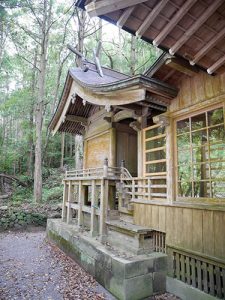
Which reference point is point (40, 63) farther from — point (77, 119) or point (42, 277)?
point (42, 277)

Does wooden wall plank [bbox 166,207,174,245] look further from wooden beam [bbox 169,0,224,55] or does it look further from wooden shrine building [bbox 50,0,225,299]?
wooden beam [bbox 169,0,224,55]

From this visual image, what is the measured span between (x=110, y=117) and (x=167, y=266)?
186 inches

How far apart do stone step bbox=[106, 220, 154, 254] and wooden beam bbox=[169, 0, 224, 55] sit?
375 centimetres

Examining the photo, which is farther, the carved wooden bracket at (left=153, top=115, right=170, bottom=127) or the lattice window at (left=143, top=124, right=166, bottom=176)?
the lattice window at (left=143, top=124, right=166, bottom=176)

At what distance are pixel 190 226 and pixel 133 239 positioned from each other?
144 centimetres

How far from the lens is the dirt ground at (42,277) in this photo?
5000mm

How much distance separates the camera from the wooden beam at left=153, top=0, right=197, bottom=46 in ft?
8.99

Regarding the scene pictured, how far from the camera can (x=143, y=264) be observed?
4.93 metres

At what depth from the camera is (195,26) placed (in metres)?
2.99

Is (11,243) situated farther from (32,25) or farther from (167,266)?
(32,25)

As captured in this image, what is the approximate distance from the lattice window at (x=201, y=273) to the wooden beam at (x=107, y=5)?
14.0 feet

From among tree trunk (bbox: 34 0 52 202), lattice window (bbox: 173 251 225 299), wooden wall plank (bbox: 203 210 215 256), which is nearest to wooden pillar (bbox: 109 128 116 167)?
lattice window (bbox: 173 251 225 299)

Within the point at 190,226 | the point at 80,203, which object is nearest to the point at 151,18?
the point at 190,226

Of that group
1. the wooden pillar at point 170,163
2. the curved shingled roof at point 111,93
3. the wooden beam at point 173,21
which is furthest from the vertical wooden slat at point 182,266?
the wooden beam at point 173,21
